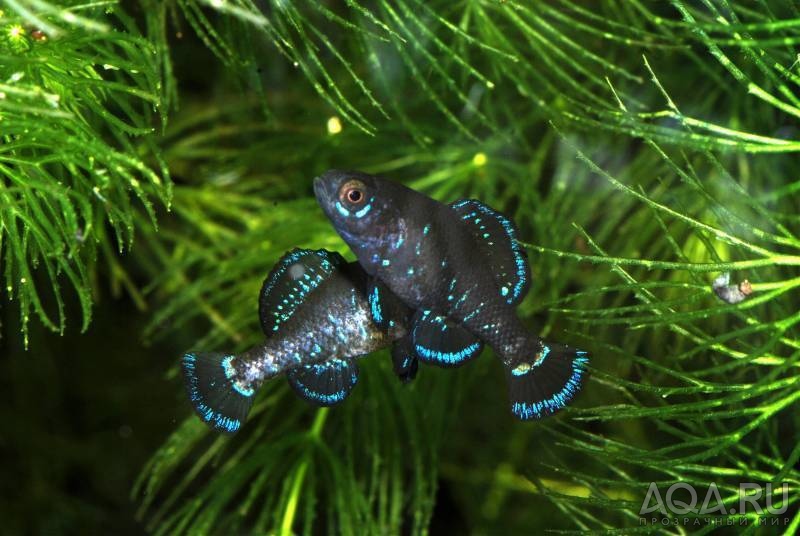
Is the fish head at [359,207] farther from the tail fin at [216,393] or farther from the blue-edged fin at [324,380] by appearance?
the tail fin at [216,393]

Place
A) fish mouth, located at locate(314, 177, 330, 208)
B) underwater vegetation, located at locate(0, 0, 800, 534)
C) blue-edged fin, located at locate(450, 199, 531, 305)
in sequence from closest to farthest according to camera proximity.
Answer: fish mouth, located at locate(314, 177, 330, 208)
blue-edged fin, located at locate(450, 199, 531, 305)
underwater vegetation, located at locate(0, 0, 800, 534)

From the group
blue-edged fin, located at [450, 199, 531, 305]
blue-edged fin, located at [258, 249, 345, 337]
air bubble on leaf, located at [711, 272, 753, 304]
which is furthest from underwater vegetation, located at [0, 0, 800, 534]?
blue-edged fin, located at [258, 249, 345, 337]

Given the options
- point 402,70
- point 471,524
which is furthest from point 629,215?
point 471,524

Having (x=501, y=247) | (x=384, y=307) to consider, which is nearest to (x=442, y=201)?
(x=501, y=247)

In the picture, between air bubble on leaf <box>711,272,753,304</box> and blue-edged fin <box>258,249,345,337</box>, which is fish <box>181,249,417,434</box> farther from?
air bubble on leaf <box>711,272,753,304</box>

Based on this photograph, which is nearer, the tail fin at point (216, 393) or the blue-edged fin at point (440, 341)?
the blue-edged fin at point (440, 341)

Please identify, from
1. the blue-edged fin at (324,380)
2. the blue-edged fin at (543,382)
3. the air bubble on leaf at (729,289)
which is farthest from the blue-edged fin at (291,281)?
the air bubble on leaf at (729,289)
